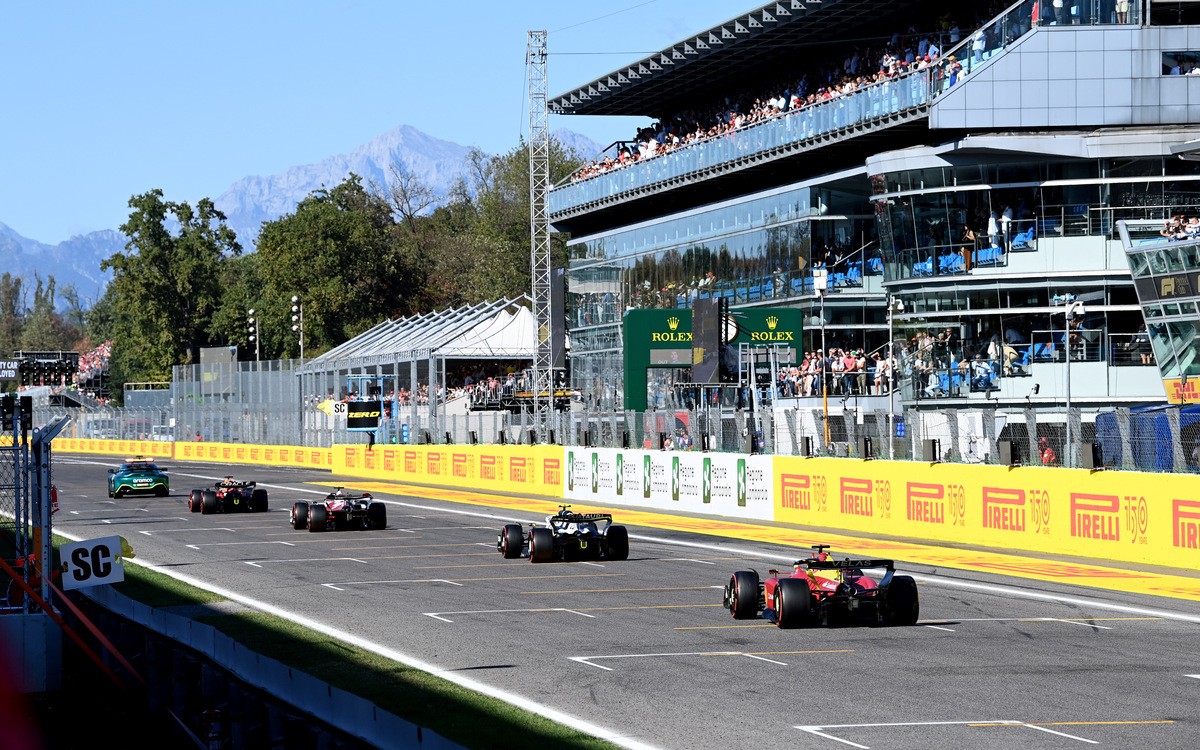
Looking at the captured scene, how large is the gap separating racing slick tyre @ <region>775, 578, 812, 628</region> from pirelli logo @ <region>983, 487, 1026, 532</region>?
32.7 feet

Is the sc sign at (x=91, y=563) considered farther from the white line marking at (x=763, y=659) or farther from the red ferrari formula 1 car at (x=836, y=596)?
the red ferrari formula 1 car at (x=836, y=596)

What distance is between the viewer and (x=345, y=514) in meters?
34.0

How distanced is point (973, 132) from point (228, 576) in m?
31.7

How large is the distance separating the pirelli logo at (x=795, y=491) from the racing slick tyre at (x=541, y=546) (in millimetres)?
8631

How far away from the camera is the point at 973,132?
160 feet

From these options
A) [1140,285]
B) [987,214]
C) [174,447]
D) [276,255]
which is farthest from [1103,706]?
[276,255]

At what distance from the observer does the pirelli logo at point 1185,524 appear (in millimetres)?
22609

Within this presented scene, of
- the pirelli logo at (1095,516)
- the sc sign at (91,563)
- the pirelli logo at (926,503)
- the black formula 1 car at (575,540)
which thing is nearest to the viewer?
the sc sign at (91,563)

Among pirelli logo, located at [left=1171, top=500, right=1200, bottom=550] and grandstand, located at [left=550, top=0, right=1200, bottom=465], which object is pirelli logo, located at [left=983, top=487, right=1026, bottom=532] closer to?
pirelli logo, located at [left=1171, top=500, right=1200, bottom=550]

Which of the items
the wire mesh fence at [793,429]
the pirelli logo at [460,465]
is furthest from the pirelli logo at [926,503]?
the pirelli logo at [460,465]

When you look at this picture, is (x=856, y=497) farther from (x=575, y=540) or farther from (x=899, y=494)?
(x=575, y=540)

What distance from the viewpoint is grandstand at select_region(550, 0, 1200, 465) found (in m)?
45.8

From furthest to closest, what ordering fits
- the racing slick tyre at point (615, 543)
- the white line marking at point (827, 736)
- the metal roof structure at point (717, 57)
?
1. the metal roof structure at point (717, 57)
2. the racing slick tyre at point (615, 543)
3. the white line marking at point (827, 736)

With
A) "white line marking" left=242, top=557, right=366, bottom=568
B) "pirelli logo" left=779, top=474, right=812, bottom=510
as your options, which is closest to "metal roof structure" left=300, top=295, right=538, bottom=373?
"pirelli logo" left=779, top=474, right=812, bottom=510
